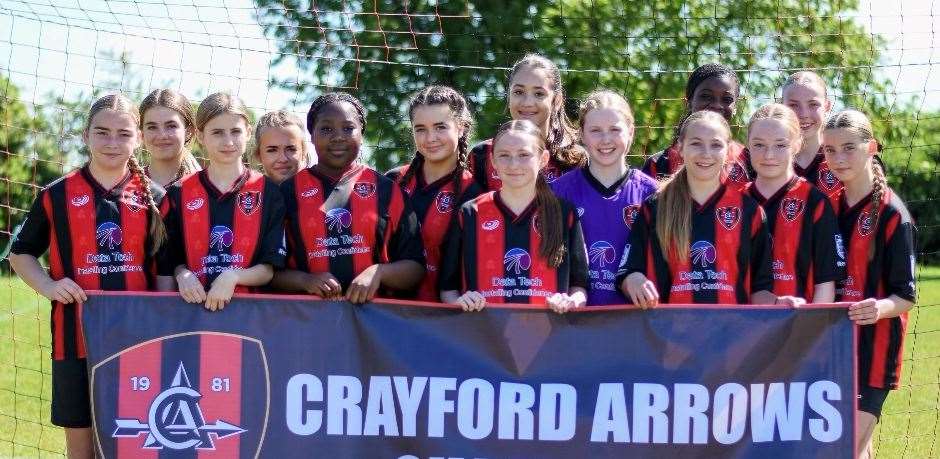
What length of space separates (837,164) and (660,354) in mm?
1142

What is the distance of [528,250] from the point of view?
4.38 meters

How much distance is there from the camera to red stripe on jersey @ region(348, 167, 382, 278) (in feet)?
15.0

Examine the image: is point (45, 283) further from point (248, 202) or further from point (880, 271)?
point (880, 271)

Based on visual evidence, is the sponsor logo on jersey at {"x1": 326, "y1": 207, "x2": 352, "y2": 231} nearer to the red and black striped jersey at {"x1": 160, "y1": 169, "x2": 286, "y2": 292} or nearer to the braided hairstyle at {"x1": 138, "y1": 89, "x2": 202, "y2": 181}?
the red and black striped jersey at {"x1": 160, "y1": 169, "x2": 286, "y2": 292}

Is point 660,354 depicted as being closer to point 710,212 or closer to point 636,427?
point 636,427

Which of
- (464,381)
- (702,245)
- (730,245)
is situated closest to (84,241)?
(464,381)

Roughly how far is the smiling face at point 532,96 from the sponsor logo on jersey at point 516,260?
102cm

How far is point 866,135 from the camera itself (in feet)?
15.1

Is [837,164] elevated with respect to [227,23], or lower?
lower

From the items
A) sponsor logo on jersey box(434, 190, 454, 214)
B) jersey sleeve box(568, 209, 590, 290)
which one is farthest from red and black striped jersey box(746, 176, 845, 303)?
sponsor logo on jersey box(434, 190, 454, 214)

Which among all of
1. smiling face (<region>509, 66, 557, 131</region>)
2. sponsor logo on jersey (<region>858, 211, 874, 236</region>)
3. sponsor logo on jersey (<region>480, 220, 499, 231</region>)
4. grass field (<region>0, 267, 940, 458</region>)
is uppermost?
smiling face (<region>509, 66, 557, 131</region>)

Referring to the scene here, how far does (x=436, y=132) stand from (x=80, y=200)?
1518 millimetres

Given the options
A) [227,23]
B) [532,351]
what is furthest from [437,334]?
[227,23]

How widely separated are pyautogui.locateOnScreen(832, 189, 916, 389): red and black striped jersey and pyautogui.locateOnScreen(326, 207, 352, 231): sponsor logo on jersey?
207cm
